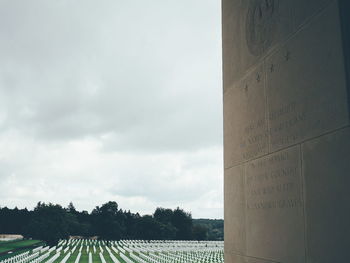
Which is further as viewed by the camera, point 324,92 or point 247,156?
point 247,156

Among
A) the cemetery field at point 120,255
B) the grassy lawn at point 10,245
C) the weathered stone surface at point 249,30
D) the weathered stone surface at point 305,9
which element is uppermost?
the weathered stone surface at point 249,30

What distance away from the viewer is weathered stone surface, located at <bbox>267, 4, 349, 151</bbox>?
4.36m

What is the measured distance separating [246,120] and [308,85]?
207 centimetres

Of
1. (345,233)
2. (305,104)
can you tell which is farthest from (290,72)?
(345,233)

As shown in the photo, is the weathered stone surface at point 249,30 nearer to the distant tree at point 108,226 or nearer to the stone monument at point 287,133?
the stone monument at point 287,133

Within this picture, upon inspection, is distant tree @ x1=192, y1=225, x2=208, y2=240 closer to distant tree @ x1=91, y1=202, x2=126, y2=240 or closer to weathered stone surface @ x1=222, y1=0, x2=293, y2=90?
distant tree @ x1=91, y1=202, x2=126, y2=240

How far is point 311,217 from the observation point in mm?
4695

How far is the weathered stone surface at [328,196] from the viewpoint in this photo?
4098 millimetres

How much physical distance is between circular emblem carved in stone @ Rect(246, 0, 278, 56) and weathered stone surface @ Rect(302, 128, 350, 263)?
2.14 metres

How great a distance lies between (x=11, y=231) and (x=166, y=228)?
58369mm

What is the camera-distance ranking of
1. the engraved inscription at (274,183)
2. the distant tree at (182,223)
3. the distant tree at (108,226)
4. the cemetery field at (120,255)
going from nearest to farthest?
1. the engraved inscription at (274,183)
2. the cemetery field at (120,255)
3. the distant tree at (108,226)
4. the distant tree at (182,223)

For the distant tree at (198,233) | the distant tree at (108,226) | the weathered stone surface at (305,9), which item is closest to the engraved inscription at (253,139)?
the weathered stone surface at (305,9)

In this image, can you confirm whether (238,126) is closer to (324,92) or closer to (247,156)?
(247,156)

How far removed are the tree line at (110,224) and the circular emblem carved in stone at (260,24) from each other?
2987 inches
